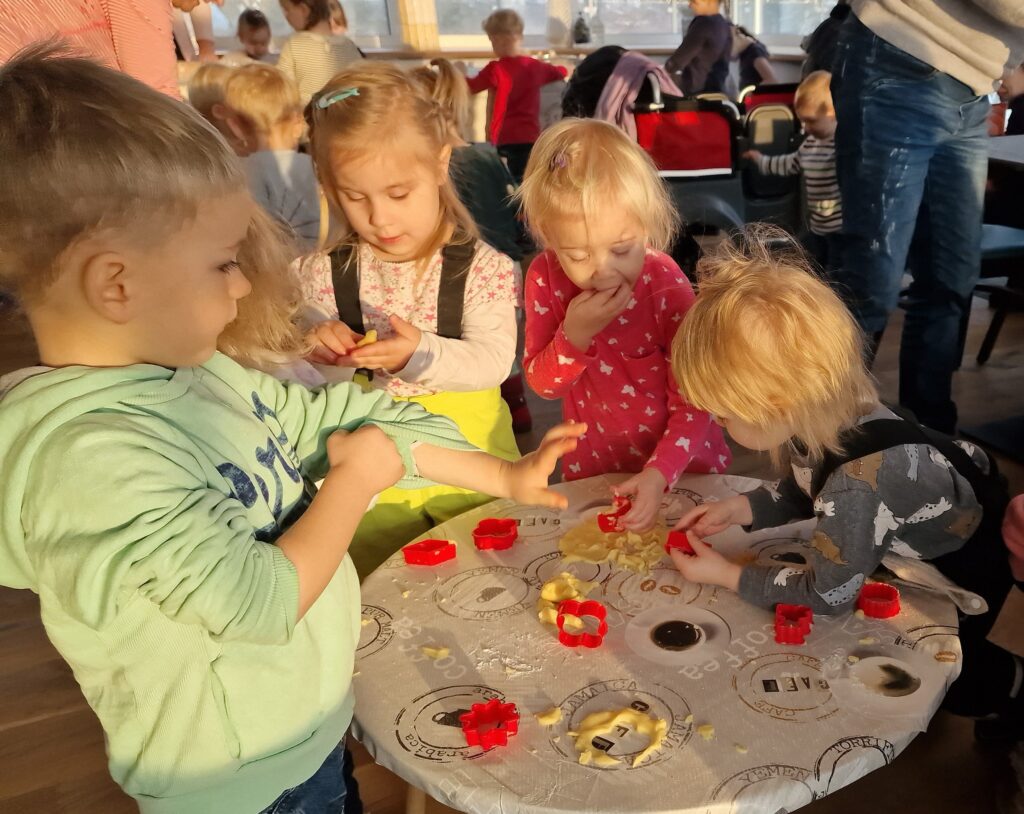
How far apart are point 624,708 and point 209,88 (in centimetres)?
267

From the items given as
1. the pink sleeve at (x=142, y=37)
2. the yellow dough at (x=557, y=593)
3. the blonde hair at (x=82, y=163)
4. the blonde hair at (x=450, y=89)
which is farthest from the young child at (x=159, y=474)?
the pink sleeve at (x=142, y=37)

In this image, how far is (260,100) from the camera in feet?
8.62

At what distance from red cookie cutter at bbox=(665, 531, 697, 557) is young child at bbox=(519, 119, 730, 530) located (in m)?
0.06

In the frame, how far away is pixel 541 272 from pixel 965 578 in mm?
850

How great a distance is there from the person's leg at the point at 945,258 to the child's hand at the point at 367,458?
1.70m

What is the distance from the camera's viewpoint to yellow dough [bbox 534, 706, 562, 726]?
84 cm

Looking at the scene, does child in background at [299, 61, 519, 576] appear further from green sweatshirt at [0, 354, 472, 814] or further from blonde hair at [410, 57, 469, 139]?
green sweatshirt at [0, 354, 472, 814]

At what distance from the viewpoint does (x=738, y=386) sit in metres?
1.01

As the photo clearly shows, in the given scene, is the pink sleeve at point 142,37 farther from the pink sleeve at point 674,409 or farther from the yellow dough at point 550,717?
the yellow dough at point 550,717

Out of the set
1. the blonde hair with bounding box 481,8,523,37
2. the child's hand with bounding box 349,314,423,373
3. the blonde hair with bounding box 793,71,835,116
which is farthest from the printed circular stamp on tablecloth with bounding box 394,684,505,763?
the blonde hair with bounding box 481,8,523,37

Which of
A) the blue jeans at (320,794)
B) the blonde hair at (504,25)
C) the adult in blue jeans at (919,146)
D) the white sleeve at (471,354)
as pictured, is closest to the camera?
the blue jeans at (320,794)

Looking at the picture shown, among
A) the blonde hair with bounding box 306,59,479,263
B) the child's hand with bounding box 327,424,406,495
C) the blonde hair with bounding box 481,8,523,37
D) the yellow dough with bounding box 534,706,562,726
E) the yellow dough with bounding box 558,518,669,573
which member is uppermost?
the blonde hair with bounding box 481,8,523,37

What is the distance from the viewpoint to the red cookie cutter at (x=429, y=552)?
1137 mm

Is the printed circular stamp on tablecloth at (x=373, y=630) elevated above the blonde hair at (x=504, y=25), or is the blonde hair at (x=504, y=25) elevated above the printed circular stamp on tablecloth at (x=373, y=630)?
the blonde hair at (x=504, y=25)
